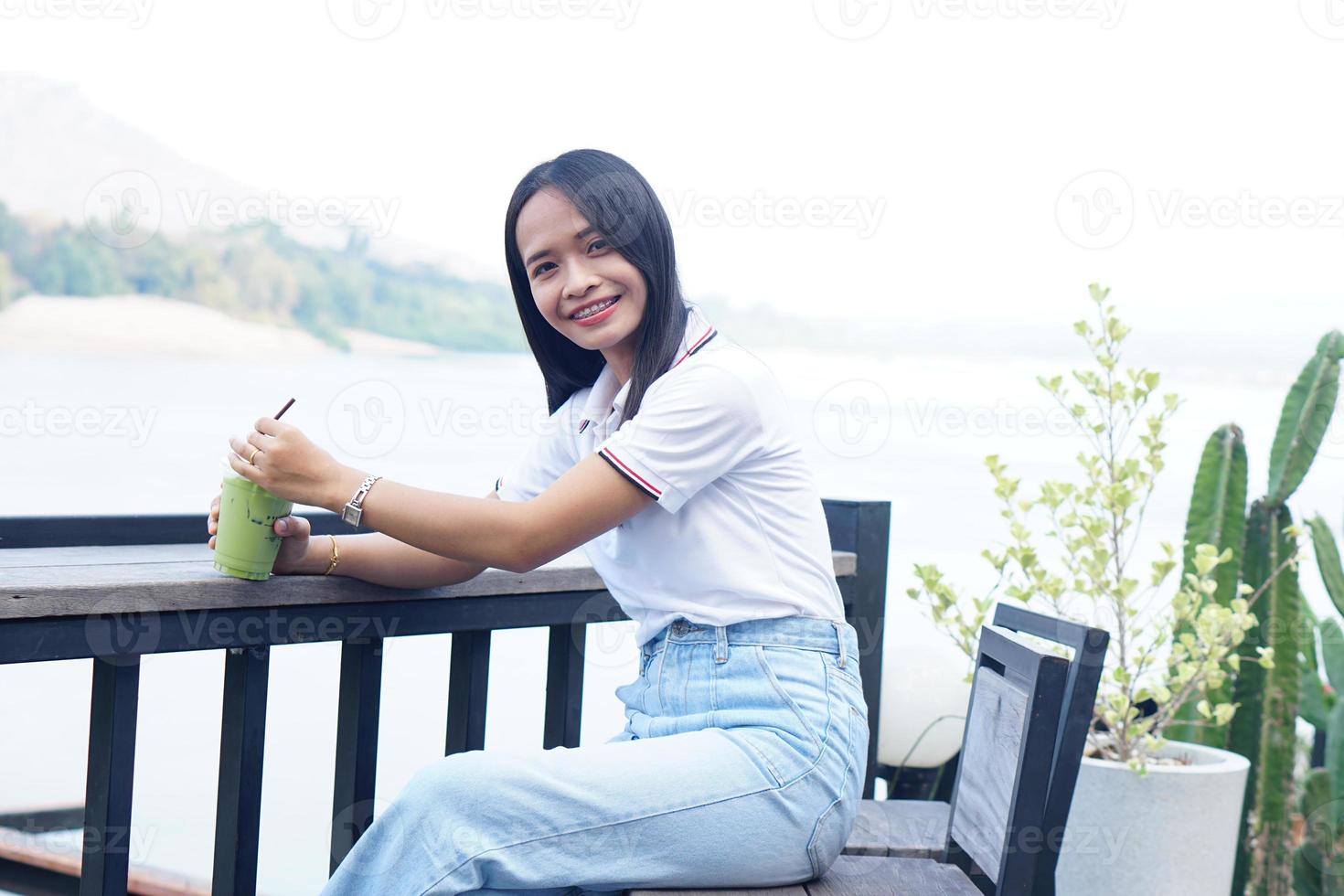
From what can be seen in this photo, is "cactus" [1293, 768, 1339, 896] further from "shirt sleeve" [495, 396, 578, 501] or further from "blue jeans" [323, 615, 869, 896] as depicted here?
"shirt sleeve" [495, 396, 578, 501]

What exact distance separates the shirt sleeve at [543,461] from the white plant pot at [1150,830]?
1142 mm

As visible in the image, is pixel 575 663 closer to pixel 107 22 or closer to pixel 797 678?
pixel 797 678

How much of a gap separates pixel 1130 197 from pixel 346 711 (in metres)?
2.41

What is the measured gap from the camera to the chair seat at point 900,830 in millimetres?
1451

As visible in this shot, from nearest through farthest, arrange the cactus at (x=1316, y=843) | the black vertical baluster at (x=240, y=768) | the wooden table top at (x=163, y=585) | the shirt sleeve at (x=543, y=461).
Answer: the wooden table top at (x=163, y=585)
the black vertical baluster at (x=240, y=768)
the shirt sleeve at (x=543, y=461)
the cactus at (x=1316, y=843)

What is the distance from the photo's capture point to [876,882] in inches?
48.4

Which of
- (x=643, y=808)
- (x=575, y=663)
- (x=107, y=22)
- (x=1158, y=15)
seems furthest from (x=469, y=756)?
(x=1158, y=15)

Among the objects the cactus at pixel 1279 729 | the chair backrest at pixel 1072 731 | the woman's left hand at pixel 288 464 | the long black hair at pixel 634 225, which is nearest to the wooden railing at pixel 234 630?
the woman's left hand at pixel 288 464

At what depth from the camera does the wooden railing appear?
1076mm

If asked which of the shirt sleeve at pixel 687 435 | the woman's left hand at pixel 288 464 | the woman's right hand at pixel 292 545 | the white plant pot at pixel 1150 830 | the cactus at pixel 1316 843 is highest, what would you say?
the shirt sleeve at pixel 687 435

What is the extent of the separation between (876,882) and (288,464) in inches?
30.2

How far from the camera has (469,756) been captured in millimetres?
1065

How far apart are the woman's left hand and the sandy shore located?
1.76 meters

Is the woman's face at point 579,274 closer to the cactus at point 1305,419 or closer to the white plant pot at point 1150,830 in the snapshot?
the white plant pot at point 1150,830
